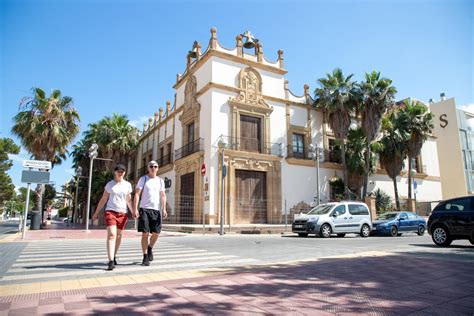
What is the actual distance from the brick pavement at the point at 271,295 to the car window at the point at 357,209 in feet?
33.4

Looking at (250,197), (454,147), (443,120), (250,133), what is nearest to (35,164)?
(250,197)

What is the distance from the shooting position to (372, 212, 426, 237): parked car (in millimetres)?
16203

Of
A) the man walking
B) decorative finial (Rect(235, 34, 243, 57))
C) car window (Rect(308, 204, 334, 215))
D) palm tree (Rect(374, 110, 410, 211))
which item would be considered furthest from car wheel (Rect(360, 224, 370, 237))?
decorative finial (Rect(235, 34, 243, 57))

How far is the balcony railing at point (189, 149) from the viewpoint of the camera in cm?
2252

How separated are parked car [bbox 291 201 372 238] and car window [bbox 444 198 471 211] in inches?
209

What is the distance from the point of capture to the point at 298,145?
25547 millimetres

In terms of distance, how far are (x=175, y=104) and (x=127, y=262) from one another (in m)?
23.7

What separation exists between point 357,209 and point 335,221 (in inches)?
68.8

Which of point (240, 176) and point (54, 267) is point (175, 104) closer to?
point (240, 176)

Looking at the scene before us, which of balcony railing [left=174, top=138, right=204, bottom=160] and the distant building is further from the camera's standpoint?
the distant building

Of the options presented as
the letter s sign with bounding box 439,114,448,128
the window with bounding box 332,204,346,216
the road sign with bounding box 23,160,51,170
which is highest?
the letter s sign with bounding box 439,114,448,128

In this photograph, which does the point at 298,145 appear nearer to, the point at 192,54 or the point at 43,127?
the point at 192,54

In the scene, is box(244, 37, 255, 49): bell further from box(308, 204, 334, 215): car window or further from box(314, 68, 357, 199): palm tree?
box(308, 204, 334, 215): car window

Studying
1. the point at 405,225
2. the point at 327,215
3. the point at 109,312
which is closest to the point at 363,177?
the point at 405,225
